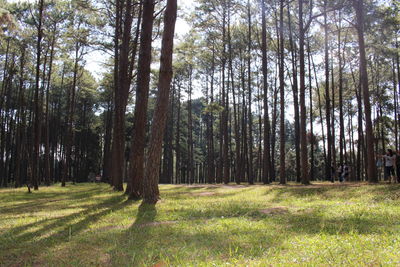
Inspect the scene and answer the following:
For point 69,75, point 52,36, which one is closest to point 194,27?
point 52,36

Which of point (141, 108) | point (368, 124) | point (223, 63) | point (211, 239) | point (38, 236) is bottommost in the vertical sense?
point (38, 236)

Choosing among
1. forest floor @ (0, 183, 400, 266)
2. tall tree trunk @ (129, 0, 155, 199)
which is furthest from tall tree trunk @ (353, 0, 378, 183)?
tall tree trunk @ (129, 0, 155, 199)

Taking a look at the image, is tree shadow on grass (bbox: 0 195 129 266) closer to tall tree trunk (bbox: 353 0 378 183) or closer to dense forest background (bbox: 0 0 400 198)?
dense forest background (bbox: 0 0 400 198)

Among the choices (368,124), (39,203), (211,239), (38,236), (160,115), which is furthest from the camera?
(368,124)

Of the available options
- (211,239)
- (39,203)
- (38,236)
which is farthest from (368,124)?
(39,203)

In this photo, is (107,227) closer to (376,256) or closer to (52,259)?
(52,259)

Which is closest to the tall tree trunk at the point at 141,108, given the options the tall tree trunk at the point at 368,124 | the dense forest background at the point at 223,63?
the dense forest background at the point at 223,63

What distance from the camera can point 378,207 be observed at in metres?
7.67

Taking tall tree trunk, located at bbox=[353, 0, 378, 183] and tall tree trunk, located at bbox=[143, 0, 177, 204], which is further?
tall tree trunk, located at bbox=[353, 0, 378, 183]

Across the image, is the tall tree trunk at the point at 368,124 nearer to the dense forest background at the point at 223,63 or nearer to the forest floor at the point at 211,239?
the dense forest background at the point at 223,63

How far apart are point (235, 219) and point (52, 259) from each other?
3667mm

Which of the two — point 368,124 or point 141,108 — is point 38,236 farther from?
point 368,124

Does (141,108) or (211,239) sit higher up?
(141,108)

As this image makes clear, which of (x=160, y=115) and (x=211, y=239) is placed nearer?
(x=211, y=239)
